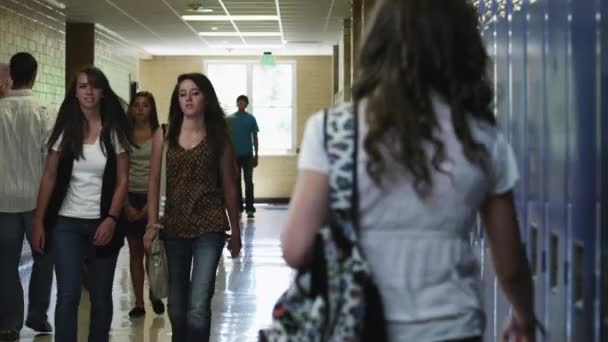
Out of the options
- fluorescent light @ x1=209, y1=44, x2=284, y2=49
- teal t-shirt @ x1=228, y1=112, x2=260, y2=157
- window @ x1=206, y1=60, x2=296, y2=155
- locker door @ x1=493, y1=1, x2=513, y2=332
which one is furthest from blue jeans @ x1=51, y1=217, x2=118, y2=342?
window @ x1=206, y1=60, x2=296, y2=155

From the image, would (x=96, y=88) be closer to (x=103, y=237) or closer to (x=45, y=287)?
(x=103, y=237)

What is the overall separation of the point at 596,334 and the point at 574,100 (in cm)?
59

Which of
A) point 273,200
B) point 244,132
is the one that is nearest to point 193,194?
point 244,132

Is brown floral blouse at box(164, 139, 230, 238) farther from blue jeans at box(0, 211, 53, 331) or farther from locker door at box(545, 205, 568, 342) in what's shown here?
locker door at box(545, 205, 568, 342)

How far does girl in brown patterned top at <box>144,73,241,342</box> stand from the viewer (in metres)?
4.64

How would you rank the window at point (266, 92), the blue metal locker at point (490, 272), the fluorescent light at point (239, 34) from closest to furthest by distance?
1. the blue metal locker at point (490, 272)
2. the fluorescent light at point (239, 34)
3. the window at point (266, 92)

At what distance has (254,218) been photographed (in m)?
16.4

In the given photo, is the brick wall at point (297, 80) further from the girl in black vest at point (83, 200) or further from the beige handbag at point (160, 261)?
the girl in black vest at point (83, 200)

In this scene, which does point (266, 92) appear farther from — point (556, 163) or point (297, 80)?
point (556, 163)

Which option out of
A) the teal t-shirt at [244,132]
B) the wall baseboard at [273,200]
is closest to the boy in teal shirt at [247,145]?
the teal t-shirt at [244,132]

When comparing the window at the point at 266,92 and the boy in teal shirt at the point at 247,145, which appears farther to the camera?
the window at the point at 266,92

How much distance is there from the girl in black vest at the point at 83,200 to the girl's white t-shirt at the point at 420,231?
291 cm

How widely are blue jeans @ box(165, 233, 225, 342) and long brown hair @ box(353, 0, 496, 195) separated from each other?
2.72 m

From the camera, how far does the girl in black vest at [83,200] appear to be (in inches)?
185
